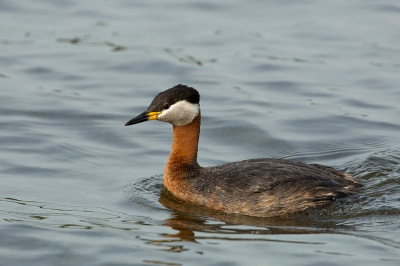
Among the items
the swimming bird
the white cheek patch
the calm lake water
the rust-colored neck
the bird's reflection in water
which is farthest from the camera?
the rust-colored neck

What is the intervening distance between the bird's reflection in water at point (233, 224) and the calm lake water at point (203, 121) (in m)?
0.04

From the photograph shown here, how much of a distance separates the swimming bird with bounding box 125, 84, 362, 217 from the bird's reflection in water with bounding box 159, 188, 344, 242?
166 millimetres

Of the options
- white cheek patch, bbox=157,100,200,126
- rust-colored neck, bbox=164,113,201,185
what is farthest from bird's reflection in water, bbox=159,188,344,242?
A: white cheek patch, bbox=157,100,200,126

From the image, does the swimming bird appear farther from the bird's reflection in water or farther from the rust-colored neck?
the bird's reflection in water

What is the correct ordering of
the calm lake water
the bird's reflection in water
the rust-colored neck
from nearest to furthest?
1. the calm lake water
2. the bird's reflection in water
3. the rust-colored neck

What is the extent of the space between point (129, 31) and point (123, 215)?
10.5 metres

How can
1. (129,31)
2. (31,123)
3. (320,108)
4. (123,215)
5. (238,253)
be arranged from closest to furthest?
(238,253) → (123,215) → (31,123) → (320,108) → (129,31)

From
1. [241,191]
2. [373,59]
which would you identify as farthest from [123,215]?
[373,59]

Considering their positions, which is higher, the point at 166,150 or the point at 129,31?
the point at 129,31

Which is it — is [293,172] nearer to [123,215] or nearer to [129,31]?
[123,215]

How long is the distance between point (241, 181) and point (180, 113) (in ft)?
4.72

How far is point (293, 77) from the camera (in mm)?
17094

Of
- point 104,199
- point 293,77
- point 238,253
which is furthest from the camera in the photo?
point 293,77

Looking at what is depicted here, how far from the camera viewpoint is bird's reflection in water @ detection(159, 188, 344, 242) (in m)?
9.08
